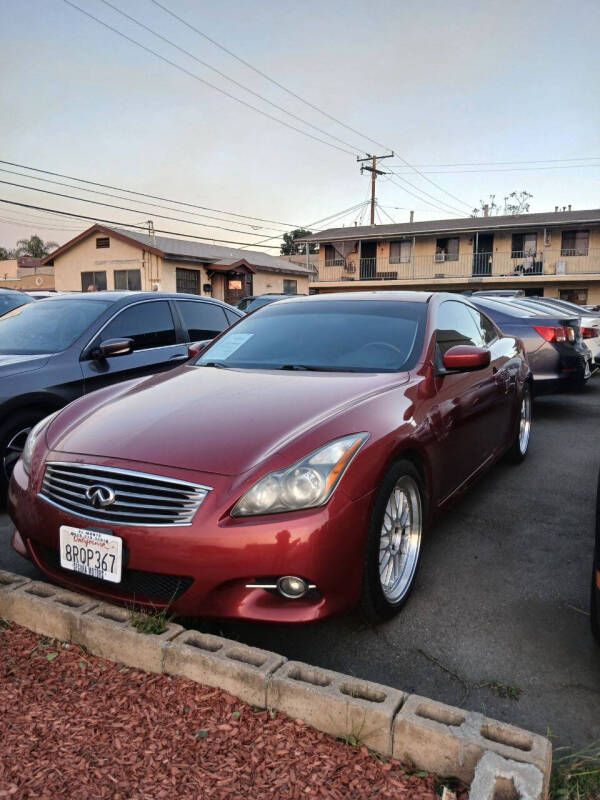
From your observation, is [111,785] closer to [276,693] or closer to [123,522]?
[276,693]

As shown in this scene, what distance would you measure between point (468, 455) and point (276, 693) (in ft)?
7.02

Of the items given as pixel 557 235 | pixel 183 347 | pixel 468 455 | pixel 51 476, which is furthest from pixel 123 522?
pixel 557 235

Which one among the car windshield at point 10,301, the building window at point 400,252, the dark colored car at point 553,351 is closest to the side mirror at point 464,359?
the dark colored car at point 553,351

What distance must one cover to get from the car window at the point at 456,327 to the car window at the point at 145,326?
270 centimetres

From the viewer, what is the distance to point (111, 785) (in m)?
1.80

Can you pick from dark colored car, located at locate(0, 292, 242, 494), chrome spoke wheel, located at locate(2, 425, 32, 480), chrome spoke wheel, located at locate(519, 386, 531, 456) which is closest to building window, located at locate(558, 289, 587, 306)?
chrome spoke wheel, located at locate(519, 386, 531, 456)

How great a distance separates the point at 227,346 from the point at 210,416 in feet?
4.38

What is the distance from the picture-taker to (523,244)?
33062 mm

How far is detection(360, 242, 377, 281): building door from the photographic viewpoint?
118 feet

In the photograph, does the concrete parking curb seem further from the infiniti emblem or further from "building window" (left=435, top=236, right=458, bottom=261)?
"building window" (left=435, top=236, right=458, bottom=261)

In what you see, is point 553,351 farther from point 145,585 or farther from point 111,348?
point 145,585

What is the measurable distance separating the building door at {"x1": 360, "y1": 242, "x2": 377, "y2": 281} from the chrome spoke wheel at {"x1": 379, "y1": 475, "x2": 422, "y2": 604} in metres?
33.7

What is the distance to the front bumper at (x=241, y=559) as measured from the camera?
88.7 inches

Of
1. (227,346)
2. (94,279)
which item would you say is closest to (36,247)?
(94,279)
